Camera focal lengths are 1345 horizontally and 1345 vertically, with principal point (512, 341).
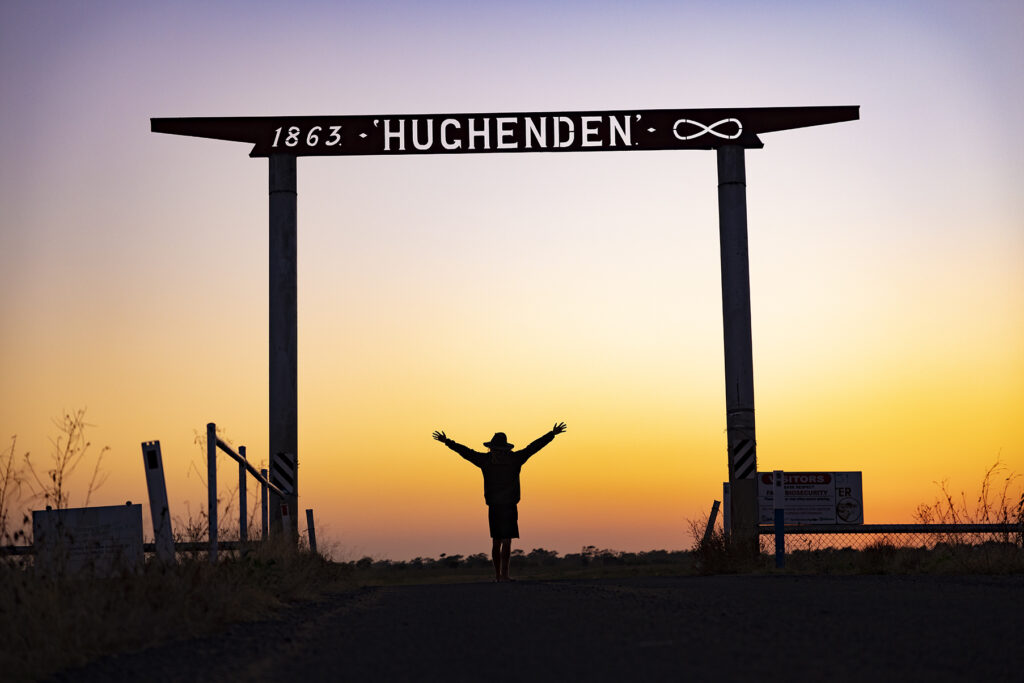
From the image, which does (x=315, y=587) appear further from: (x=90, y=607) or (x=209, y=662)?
(x=209, y=662)

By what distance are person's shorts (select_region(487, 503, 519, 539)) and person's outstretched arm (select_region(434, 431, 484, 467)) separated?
0.72 meters

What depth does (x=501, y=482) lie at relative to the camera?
64.5ft

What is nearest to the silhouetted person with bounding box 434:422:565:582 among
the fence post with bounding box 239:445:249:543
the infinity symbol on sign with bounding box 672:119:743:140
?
the fence post with bounding box 239:445:249:543

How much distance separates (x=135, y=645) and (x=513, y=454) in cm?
1100

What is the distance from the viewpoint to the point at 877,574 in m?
18.6

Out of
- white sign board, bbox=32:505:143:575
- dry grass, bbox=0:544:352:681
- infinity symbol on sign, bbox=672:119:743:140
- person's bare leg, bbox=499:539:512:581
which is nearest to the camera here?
dry grass, bbox=0:544:352:681

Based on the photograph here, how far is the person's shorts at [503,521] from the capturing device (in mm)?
19469

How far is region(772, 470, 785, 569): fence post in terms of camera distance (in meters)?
22.0

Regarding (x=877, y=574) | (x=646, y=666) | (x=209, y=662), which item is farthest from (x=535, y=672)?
(x=877, y=574)

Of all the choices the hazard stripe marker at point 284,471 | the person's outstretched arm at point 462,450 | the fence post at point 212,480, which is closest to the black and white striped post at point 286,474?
the hazard stripe marker at point 284,471

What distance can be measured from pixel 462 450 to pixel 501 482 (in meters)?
0.77

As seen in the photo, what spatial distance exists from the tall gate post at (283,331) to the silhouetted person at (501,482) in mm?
6351

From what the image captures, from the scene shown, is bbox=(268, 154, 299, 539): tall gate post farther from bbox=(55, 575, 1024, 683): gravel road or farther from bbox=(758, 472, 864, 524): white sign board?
bbox=(55, 575, 1024, 683): gravel road

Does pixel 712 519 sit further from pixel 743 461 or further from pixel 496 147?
pixel 496 147
